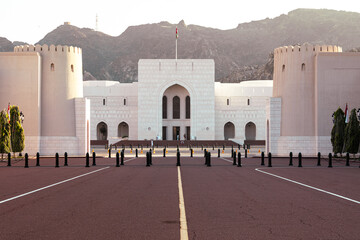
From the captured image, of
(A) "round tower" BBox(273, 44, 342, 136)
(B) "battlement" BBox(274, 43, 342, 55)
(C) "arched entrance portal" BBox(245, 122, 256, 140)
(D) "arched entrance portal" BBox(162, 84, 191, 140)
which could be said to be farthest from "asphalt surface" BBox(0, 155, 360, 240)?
(C) "arched entrance portal" BBox(245, 122, 256, 140)

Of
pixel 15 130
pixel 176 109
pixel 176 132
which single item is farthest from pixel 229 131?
pixel 15 130

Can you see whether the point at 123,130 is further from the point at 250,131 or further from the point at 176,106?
the point at 250,131

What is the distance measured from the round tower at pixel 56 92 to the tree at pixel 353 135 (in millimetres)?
20833

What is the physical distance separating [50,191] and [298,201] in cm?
614

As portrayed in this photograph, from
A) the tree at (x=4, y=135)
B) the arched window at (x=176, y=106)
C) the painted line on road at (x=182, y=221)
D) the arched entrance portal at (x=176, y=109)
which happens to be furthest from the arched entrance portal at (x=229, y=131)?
the painted line on road at (x=182, y=221)

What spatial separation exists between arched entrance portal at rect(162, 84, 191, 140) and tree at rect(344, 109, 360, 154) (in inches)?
1867

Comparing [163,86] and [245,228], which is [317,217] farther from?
[163,86]

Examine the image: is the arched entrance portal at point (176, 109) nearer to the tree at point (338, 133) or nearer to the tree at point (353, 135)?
the tree at point (338, 133)

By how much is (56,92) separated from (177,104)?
40179mm

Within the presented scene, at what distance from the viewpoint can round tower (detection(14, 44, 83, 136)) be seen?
129 ft

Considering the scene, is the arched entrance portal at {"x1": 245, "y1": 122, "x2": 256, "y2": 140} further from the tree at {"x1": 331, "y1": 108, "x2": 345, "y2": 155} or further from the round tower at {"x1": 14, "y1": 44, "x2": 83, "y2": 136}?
the tree at {"x1": 331, "y1": 108, "x2": 345, "y2": 155}

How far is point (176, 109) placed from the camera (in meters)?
78.8

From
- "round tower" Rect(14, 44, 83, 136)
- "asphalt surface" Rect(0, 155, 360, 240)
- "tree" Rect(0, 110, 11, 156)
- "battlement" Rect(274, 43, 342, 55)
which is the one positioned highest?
"battlement" Rect(274, 43, 342, 55)

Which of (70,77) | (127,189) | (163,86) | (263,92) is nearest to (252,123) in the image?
(263,92)
